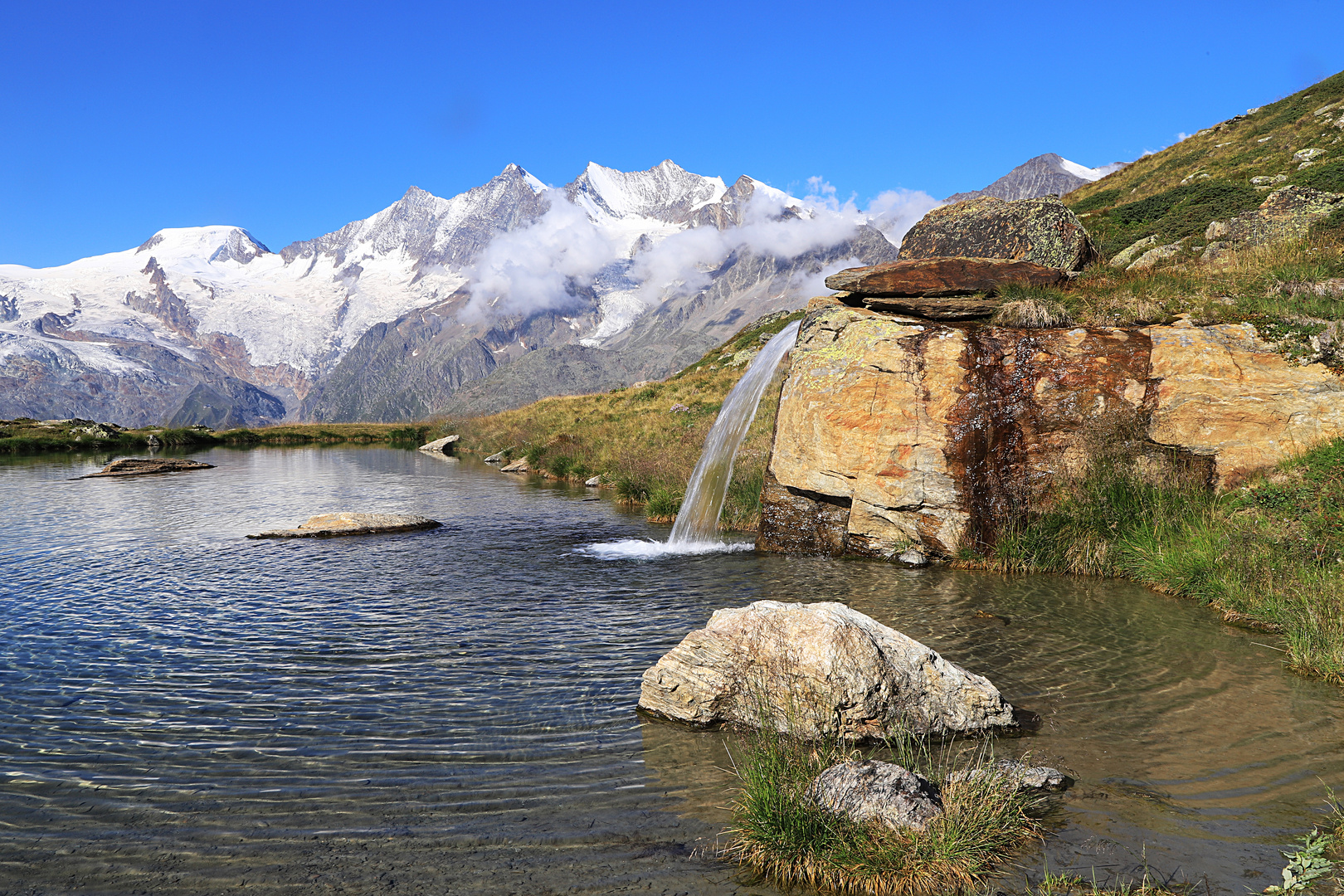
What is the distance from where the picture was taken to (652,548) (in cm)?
1880

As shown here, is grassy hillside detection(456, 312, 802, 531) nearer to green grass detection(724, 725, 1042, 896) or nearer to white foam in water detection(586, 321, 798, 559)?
white foam in water detection(586, 321, 798, 559)

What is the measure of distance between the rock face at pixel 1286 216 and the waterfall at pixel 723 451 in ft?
43.9

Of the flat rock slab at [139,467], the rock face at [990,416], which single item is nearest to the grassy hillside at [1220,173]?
the rock face at [990,416]

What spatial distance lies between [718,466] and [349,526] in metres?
10.6

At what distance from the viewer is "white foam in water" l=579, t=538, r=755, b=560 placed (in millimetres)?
17844

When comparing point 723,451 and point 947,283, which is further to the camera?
point 723,451

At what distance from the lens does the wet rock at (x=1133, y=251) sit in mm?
35375

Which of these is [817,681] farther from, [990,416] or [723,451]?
[723,451]

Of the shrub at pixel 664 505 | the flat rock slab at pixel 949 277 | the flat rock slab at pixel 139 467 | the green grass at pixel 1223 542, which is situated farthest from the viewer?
the flat rock slab at pixel 139 467

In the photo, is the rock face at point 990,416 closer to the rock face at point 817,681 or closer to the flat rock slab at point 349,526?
the rock face at point 817,681

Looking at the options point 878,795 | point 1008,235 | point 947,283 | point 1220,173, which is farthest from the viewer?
point 1220,173

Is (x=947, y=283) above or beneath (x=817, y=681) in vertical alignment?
above

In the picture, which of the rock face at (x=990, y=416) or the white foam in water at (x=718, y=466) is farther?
the white foam in water at (x=718, y=466)

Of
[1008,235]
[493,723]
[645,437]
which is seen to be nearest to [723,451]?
[1008,235]
